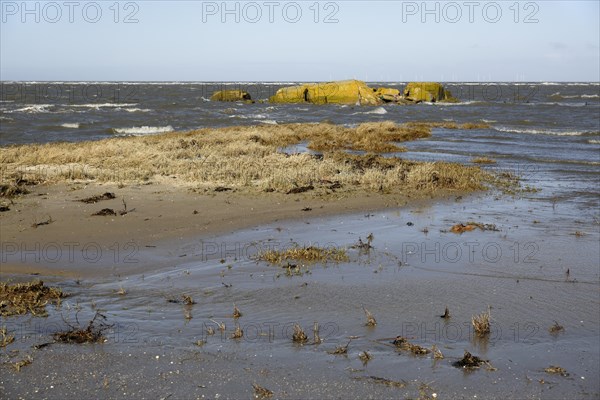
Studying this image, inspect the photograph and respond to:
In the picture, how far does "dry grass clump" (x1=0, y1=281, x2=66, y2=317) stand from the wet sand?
19cm

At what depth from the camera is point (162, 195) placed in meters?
13.4

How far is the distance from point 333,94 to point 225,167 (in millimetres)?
54633

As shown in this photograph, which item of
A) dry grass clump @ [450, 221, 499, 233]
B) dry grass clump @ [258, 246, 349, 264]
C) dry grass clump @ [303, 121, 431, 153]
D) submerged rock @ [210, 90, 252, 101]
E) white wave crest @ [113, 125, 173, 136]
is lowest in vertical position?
dry grass clump @ [258, 246, 349, 264]

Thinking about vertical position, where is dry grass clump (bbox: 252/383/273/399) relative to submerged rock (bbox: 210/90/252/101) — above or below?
below

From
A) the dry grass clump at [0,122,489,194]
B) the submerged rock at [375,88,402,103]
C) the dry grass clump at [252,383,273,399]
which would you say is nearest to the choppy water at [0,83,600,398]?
the dry grass clump at [252,383,273,399]

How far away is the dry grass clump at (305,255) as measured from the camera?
8812mm

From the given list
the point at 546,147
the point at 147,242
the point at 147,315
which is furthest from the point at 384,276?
the point at 546,147

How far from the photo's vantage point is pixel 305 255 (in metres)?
8.90

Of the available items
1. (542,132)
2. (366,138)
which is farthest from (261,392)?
(542,132)

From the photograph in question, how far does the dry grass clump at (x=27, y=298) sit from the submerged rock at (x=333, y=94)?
61.9 meters

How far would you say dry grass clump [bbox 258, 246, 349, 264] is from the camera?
8812 mm

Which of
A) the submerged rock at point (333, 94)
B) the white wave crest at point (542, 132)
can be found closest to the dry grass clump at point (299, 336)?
the white wave crest at point (542, 132)

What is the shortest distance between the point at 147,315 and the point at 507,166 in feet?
54.3

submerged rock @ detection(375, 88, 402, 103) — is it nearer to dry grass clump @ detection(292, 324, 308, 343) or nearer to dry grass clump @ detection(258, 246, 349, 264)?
dry grass clump @ detection(258, 246, 349, 264)
